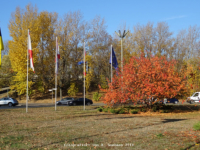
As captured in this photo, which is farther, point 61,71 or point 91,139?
point 61,71

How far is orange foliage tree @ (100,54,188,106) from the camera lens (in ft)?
62.2

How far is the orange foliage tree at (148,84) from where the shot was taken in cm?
1897

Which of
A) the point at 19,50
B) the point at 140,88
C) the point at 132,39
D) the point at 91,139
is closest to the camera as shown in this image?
the point at 91,139

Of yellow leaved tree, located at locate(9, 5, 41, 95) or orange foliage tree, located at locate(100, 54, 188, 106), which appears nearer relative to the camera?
orange foliage tree, located at locate(100, 54, 188, 106)

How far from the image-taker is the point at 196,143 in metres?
7.77

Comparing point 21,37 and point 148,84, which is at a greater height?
point 21,37

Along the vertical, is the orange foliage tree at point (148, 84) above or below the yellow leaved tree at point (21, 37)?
below

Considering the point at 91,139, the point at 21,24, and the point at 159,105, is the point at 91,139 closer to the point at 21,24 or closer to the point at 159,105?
the point at 159,105

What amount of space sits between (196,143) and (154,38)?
4255 cm

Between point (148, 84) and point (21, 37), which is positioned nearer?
point (148, 84)

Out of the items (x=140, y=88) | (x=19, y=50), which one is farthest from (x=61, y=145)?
(x=19, y=50)

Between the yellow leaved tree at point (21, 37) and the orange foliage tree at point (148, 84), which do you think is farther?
the yellow leaved tree at point (21, 37)

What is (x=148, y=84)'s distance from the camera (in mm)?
18703

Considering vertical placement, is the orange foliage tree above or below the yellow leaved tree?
below
